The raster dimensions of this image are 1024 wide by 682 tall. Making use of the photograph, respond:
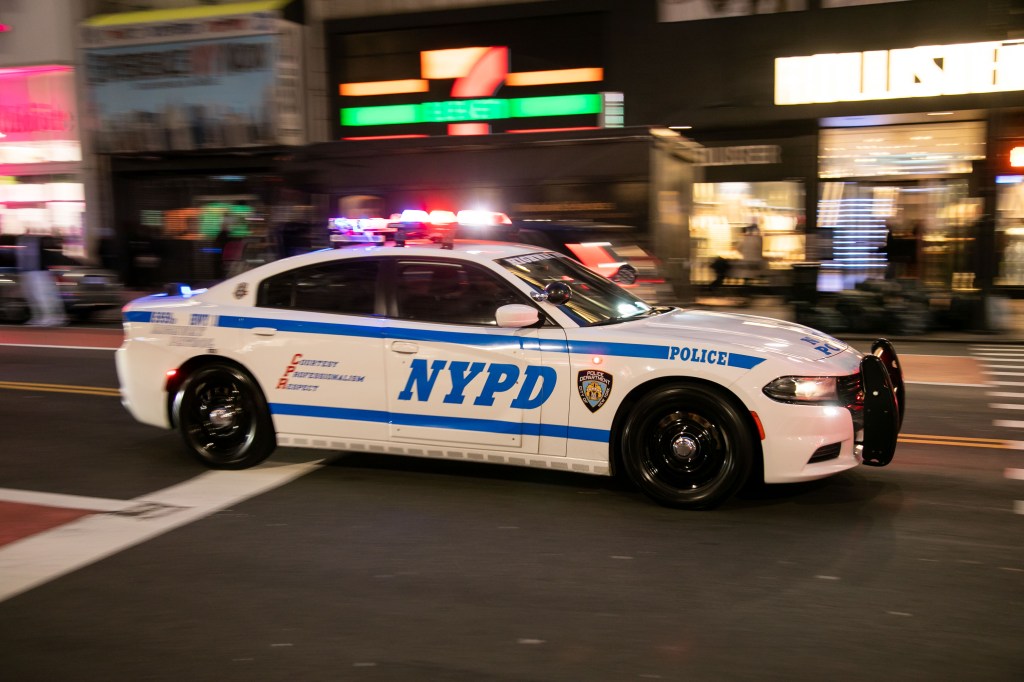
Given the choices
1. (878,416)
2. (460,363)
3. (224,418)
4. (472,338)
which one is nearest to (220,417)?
(224,418)

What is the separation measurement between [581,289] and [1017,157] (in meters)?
15.5

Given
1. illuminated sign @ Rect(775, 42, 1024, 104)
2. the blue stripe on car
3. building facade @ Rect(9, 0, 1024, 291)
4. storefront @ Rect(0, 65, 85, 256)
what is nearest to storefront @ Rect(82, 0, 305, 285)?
building facade @ Rect(9, 0, 1024, 291)

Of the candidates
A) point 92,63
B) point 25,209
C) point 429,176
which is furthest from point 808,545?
point 25,209

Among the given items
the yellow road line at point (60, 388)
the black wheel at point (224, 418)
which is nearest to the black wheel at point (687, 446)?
the black wheel at point (224, 418)

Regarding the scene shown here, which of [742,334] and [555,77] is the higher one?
[555,77]

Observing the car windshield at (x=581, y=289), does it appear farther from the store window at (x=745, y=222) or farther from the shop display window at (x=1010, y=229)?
the shop display window at (x=1010, y=229)

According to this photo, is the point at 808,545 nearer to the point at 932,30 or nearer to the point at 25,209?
the point at 932,30

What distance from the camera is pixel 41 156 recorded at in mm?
26547

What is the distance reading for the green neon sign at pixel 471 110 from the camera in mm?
20984

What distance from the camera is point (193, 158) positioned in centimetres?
2519

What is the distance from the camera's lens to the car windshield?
20.1 ft

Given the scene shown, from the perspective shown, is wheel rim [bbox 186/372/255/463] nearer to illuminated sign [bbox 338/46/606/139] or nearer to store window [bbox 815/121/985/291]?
store window [bbox 815/121/985/291]

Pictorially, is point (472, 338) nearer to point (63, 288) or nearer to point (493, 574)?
point (493, 574)

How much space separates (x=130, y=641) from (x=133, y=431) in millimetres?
4496
